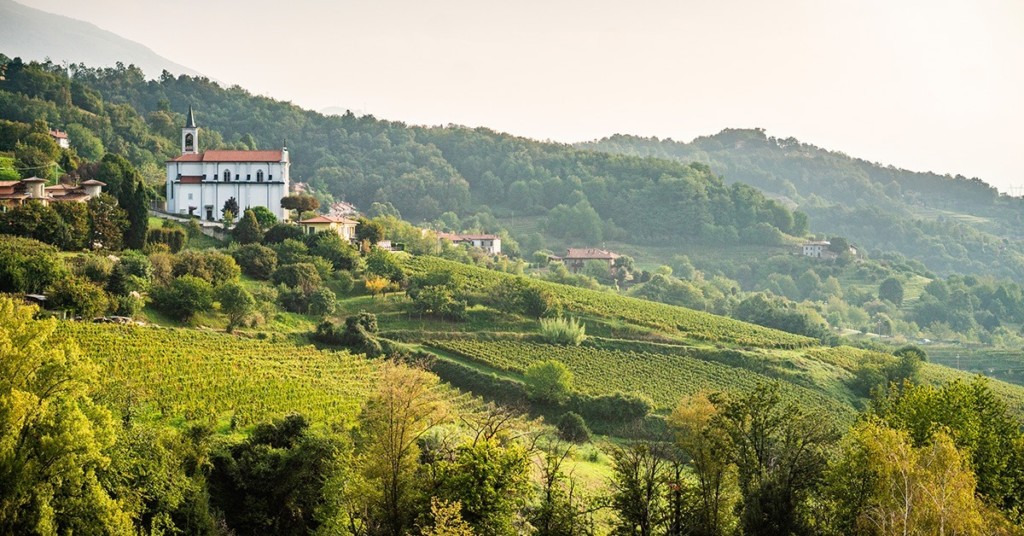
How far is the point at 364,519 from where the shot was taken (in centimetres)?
2239

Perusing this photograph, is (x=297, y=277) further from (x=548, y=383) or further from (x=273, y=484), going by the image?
(x=273, y=484)

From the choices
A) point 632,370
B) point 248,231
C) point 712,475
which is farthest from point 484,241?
point 712,475

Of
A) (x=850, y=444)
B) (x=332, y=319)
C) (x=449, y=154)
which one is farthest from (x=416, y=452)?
(x=449, y=154)

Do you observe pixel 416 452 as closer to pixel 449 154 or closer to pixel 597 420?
pixel 597 420

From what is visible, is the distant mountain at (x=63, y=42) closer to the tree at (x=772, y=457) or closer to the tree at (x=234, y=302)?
the tree at (x=234, y=302)

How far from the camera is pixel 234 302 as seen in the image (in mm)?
39656

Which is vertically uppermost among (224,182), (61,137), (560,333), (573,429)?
(61,137)

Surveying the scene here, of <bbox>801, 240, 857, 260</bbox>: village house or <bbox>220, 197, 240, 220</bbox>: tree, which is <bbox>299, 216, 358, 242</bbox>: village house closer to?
<bbox>220, 197, 240, 220</bbox>: tree

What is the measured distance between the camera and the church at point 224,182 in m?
58.9

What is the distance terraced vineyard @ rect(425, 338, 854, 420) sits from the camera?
141 feet

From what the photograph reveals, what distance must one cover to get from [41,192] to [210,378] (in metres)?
23.8

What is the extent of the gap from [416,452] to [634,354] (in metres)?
26.8

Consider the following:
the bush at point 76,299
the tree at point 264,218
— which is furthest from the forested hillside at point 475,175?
the bush at point 76,299

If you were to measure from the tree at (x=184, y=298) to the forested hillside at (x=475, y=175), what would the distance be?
246ft
